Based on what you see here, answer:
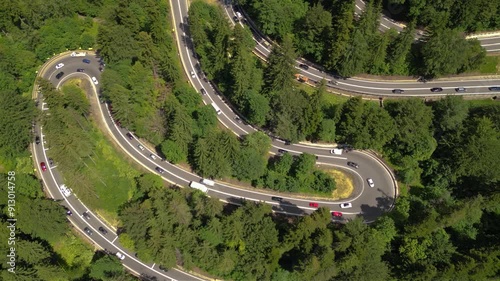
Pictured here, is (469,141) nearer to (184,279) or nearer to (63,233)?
(184,279)

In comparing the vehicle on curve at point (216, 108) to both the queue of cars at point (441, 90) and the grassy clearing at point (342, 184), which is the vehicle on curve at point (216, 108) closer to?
the grassy clearing at point (342, 184)

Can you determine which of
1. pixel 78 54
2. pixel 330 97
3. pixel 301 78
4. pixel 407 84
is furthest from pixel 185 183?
pixel 407 84

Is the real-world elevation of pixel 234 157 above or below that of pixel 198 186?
Result: above

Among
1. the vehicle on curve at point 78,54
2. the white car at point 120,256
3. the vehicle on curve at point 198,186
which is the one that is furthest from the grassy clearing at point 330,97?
the white car at point 120,256

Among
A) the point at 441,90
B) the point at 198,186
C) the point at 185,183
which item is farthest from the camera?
the point at 441,90

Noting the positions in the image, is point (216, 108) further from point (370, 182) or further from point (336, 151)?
point (370, 182)

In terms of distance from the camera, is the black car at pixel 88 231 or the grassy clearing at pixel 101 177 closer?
the black car at pixel 88 231
